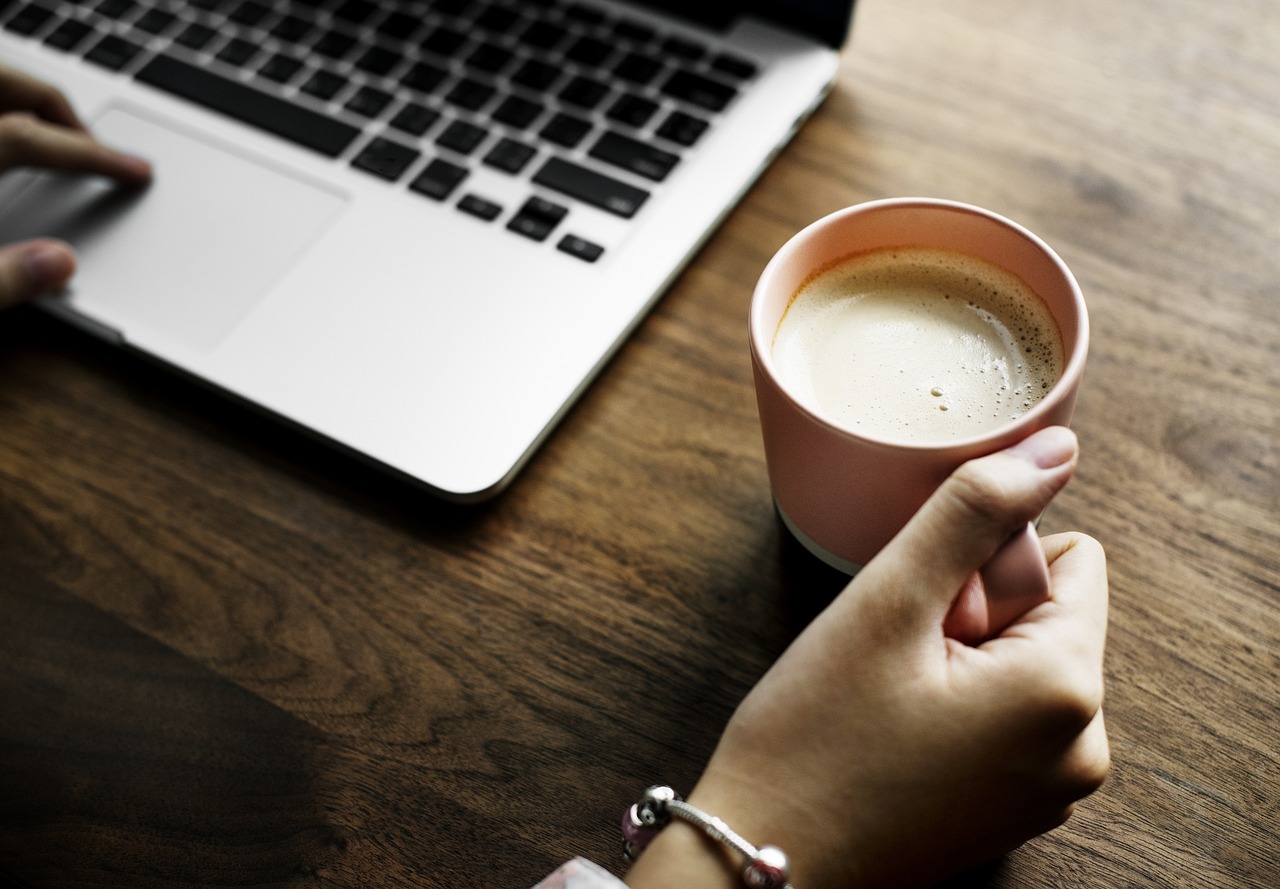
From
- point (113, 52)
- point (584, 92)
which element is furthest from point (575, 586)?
point (113, 52)

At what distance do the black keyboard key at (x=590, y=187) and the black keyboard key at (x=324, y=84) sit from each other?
0.66 ft

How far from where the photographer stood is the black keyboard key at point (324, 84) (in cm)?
77

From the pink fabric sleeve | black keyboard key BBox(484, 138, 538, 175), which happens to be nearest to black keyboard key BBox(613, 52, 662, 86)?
black keyboard key BBox(484, 138, 538, 175)

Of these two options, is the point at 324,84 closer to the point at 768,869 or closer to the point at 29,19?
the point at 29,19

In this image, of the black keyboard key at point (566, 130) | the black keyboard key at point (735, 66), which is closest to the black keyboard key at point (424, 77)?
the black keyboard key at point (566, 130)

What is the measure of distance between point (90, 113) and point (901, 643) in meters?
0.75

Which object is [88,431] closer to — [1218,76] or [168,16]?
[168,16]

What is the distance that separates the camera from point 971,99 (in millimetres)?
759

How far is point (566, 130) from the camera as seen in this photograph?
2.36 ft

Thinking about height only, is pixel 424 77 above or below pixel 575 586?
above

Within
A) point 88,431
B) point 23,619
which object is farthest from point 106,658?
point 88,431

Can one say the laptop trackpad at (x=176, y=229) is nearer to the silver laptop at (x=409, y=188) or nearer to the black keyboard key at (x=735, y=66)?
the silver laptop at (x=409, y=188)

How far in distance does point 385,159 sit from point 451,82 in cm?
9

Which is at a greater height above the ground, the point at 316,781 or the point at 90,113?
the point at 90,113
